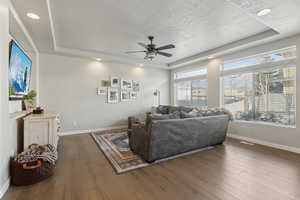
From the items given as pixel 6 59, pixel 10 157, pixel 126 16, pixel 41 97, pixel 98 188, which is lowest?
pixel 98 188

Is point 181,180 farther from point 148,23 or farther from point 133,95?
point 133,95

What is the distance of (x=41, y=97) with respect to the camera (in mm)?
4473

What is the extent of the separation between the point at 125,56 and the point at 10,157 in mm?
4412

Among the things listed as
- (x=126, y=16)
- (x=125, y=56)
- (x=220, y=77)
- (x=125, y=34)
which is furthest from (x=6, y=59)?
(x=220, y=77)

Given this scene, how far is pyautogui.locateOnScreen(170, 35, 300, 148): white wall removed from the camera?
3.30 metres

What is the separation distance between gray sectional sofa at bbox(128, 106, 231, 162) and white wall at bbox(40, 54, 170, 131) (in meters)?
2.67

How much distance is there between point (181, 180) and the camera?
2162 millimetres

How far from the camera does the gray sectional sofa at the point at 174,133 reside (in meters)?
2.62

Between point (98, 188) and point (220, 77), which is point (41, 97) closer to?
point (98, 188)

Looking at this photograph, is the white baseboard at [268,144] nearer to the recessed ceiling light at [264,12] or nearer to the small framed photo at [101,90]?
the recessed ceiling light at [264,12]

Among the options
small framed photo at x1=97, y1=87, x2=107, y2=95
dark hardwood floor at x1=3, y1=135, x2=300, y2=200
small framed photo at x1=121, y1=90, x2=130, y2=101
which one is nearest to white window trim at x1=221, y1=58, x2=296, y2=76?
dark hardwood floor at x1=3, y1=135, x2=300, y2=200

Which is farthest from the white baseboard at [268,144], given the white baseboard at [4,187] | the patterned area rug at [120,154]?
the white baseboard at [4,187]

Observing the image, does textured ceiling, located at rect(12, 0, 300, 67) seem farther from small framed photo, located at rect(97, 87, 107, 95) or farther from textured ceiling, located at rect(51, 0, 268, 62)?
small framed photo, located at rect(97, 87, 107, 95)

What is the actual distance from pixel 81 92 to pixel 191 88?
15.0ft
